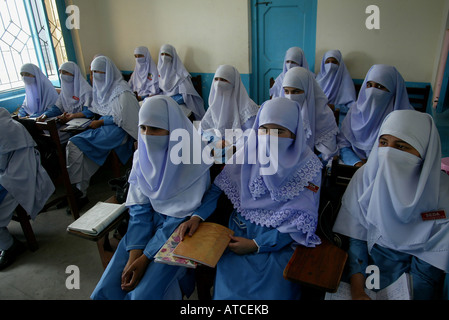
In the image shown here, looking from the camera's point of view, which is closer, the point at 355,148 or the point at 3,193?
the point at 3,193

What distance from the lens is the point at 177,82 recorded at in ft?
16.5

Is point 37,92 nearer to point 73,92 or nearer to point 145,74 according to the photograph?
point 73,92

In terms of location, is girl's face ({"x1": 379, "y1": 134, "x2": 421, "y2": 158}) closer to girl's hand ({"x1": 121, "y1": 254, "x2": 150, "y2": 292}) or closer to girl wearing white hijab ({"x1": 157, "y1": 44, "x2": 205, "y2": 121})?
girl's hand ({"x1": 121, "y1": 254, "x2": 150, "y2": 292})

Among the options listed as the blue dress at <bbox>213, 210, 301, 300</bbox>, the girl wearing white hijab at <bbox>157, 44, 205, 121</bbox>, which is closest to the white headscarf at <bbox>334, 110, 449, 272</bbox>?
the blue dress at <bbox>213, 210, 301, 300</bbox>

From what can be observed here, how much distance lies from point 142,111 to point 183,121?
248mm

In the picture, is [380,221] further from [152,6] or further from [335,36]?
[152,6]

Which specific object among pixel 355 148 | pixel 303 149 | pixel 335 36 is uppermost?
pixel 335 36

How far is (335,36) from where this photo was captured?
163 inches

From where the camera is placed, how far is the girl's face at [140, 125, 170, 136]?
1.76 meters

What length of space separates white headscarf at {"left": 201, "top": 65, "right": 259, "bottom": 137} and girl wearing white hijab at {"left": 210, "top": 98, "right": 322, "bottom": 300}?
1631 mm

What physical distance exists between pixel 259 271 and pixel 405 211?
74 cm

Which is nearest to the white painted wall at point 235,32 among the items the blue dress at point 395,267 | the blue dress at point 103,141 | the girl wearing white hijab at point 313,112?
the girl wearing white hijab at point 313,112

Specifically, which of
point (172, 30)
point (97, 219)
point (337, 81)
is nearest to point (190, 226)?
point (97, 219)
